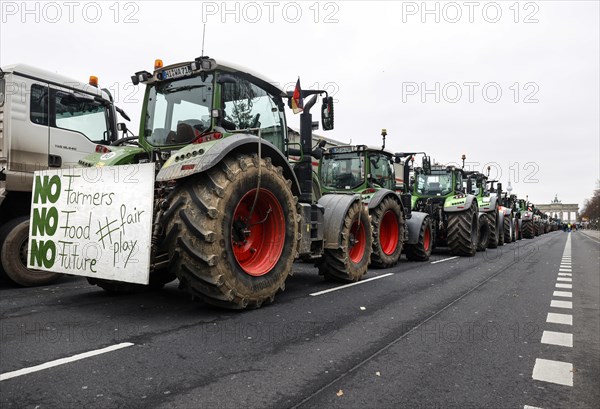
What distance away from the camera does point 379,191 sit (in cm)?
904

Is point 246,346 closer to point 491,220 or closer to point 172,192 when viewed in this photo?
point 172,192

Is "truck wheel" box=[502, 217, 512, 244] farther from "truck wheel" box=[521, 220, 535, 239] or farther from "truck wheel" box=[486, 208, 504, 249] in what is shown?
"truck wheel" box=[521, 220, 535, 239]

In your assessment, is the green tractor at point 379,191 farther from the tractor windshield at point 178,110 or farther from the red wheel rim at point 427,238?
the tractor windshield at point 178,110

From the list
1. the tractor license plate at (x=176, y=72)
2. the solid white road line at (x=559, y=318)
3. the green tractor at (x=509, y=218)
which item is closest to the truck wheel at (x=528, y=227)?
the green tractor at (x=509, y=218)

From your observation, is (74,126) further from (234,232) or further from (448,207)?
(448,207)

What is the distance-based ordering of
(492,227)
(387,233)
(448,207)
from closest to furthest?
(387,233), (448,207), (492,227)

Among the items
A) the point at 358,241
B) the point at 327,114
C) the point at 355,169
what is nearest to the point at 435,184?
the point at 355,169

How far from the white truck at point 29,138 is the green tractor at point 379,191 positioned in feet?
16.1

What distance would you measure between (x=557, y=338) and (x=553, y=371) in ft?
3.58

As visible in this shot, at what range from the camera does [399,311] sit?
4848mm

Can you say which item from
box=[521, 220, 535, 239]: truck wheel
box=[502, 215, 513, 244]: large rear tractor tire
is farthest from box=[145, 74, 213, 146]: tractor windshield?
box=[521, 220, 535, 239]: truck wheel

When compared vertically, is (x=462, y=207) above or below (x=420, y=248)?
above

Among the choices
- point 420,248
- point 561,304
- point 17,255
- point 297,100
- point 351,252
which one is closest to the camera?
point 297,100

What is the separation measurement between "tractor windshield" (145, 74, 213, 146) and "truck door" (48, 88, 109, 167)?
8.14 feet
